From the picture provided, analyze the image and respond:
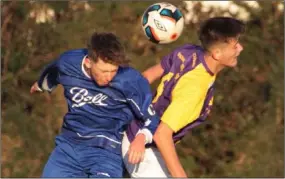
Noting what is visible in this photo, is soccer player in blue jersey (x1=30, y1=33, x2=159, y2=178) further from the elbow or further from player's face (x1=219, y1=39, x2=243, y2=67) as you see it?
player's face (x1=219, y1=39, x2=243, y2=67)


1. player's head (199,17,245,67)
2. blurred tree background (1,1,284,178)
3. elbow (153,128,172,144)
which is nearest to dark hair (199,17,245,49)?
player's head (199,17,245,67)

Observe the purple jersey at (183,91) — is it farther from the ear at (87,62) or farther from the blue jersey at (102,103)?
the ear at (87,62)

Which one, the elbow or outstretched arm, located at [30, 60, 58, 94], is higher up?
outstretched arm, located at [30, 60, 58, 94]

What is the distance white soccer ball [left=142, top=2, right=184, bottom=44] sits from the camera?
6.50 meters

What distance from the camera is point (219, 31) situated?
597 cm

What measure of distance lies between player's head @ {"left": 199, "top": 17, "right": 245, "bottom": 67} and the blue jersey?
1.59ft

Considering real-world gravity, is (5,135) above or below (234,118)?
above

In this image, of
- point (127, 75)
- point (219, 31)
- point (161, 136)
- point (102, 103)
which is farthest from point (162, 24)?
point (161, 136)

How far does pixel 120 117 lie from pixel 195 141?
12.7 ft

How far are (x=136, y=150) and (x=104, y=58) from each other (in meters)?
0.60

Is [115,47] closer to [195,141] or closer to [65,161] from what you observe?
[65,161]

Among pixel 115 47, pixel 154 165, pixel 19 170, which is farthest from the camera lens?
pixel 19 170

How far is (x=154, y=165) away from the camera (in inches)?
242

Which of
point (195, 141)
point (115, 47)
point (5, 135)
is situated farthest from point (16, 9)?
point (115, 47)
